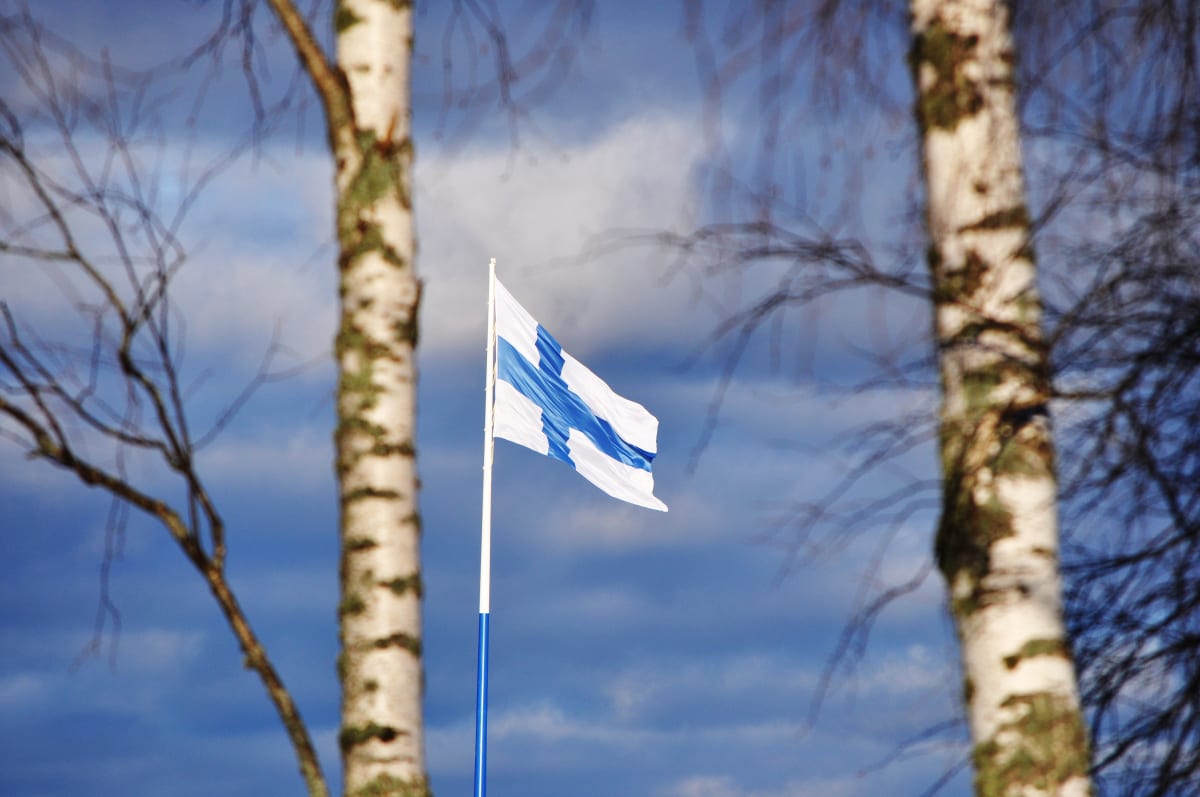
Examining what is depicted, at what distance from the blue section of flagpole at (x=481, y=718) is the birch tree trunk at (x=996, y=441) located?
3365 mm

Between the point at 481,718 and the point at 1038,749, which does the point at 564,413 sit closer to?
the point at 481,718

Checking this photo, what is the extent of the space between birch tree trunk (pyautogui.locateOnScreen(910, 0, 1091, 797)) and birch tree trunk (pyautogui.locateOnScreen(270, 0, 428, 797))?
6.19 ft

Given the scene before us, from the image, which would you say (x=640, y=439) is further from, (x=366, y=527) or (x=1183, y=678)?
(x=1183, y=678)

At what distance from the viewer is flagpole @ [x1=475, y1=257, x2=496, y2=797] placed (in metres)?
6.55

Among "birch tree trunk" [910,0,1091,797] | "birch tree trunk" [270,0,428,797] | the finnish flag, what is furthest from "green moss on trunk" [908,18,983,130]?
the finnish flag

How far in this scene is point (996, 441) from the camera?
147 inches

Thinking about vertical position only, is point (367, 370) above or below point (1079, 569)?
above

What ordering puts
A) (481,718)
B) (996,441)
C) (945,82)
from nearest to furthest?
1. (996,441)
2. (945,82)
3. (481,718)

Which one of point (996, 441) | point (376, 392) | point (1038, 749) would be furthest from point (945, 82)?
point (376, 392)

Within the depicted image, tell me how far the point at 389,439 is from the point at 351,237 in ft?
2.60

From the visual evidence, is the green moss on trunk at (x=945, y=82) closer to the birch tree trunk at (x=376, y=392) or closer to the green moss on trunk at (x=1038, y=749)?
the green moss on trunk at (x=1038, y=749)

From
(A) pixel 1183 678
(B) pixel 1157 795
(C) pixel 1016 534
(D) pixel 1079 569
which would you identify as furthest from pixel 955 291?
(B) pixel 1157 795

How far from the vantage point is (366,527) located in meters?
4.48

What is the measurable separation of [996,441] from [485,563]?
3.94 metres
